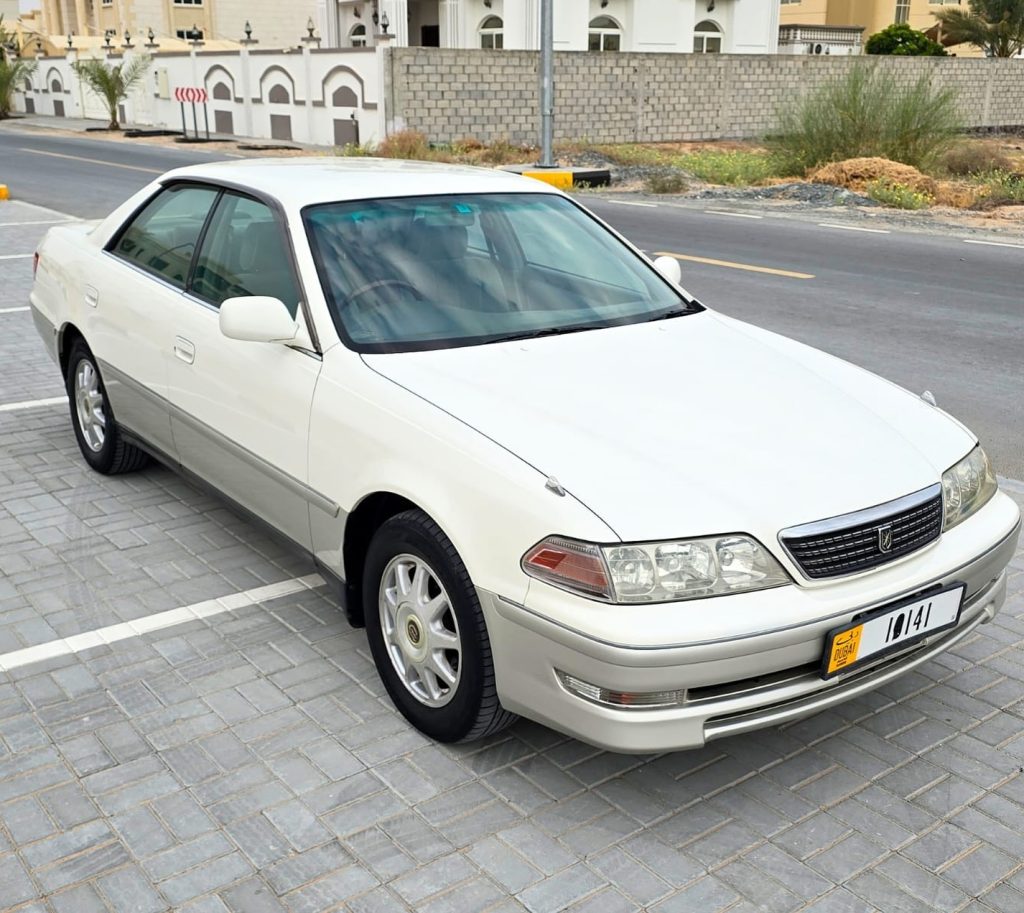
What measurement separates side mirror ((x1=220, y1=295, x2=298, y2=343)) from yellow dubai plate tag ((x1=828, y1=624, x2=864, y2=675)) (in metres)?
2.04

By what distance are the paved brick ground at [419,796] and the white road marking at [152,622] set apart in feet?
0.19

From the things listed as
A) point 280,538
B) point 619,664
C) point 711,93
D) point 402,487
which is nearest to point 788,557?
point 619,664

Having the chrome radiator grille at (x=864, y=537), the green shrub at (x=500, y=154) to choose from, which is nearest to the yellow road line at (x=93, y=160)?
the green shrub at (x=500, y=154)

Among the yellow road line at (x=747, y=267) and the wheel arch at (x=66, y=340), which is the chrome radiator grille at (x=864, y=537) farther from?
the yellow road line at (x=747, y=267)

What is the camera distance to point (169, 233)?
16.5ft

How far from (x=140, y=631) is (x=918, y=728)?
2.77m

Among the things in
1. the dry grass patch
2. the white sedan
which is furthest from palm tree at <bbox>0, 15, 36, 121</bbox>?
the white sedan

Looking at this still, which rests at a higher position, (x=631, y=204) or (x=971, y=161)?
(x=971, y=161)

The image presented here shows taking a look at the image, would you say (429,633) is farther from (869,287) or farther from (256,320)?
(869,287)

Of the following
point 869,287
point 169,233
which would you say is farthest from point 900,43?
point 169,233

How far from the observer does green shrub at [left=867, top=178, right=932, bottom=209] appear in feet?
61.6

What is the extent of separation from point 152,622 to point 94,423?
6.09 feet

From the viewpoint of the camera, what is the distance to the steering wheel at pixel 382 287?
12.9ft

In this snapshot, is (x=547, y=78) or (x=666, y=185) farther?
(x=666, y=185)
